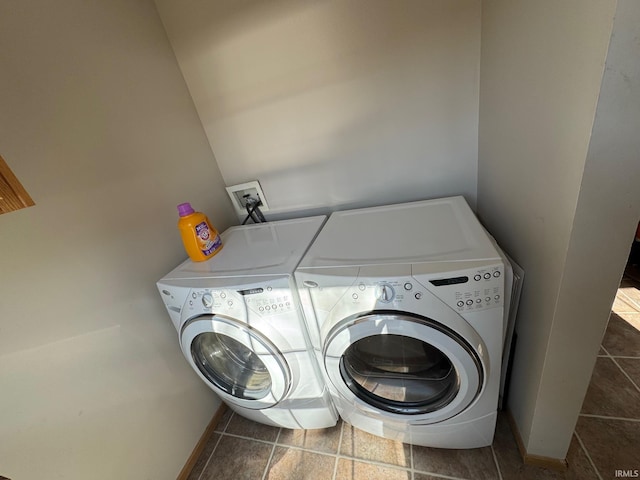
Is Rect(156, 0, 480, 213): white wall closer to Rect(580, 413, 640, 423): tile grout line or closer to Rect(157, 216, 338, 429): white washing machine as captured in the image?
Rect(157, 216, 338, 429): white washing machine

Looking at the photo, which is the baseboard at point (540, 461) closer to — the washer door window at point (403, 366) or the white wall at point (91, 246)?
the washer door window at point (403, 366)

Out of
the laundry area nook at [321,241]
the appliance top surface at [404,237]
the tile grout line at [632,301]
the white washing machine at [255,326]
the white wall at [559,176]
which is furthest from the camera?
the tile grout line at [632,301]

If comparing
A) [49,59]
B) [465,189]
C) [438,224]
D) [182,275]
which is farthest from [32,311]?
[465,189]

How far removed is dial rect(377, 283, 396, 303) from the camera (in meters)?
0.81

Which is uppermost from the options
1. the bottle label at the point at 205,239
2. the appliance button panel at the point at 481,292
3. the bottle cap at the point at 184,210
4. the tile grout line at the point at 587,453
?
the bottle cap at the point at 184,210

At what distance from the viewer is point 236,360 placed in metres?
1.31

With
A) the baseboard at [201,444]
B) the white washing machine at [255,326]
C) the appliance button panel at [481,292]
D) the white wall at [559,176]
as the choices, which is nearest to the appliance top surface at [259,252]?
the white washing machine at [255,326]

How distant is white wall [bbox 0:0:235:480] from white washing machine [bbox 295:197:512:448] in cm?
76

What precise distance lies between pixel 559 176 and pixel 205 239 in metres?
1.27

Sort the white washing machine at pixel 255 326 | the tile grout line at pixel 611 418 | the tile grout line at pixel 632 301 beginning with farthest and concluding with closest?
1. the tile grout line at pixel 632 301
2. the tile grout line at pixel 611 418
3. the white washing machine at pixel 255 326

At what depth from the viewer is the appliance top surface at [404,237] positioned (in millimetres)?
874

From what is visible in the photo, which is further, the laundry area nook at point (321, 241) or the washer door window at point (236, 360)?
the washer door window at point (236, 360)

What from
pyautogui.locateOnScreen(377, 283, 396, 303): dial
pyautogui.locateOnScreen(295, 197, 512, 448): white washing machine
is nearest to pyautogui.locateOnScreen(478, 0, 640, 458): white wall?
pyautogui.locateOnScreen(295, 197, 512, 448): white washing machine

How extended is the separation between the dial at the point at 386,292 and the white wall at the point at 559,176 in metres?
0.44
